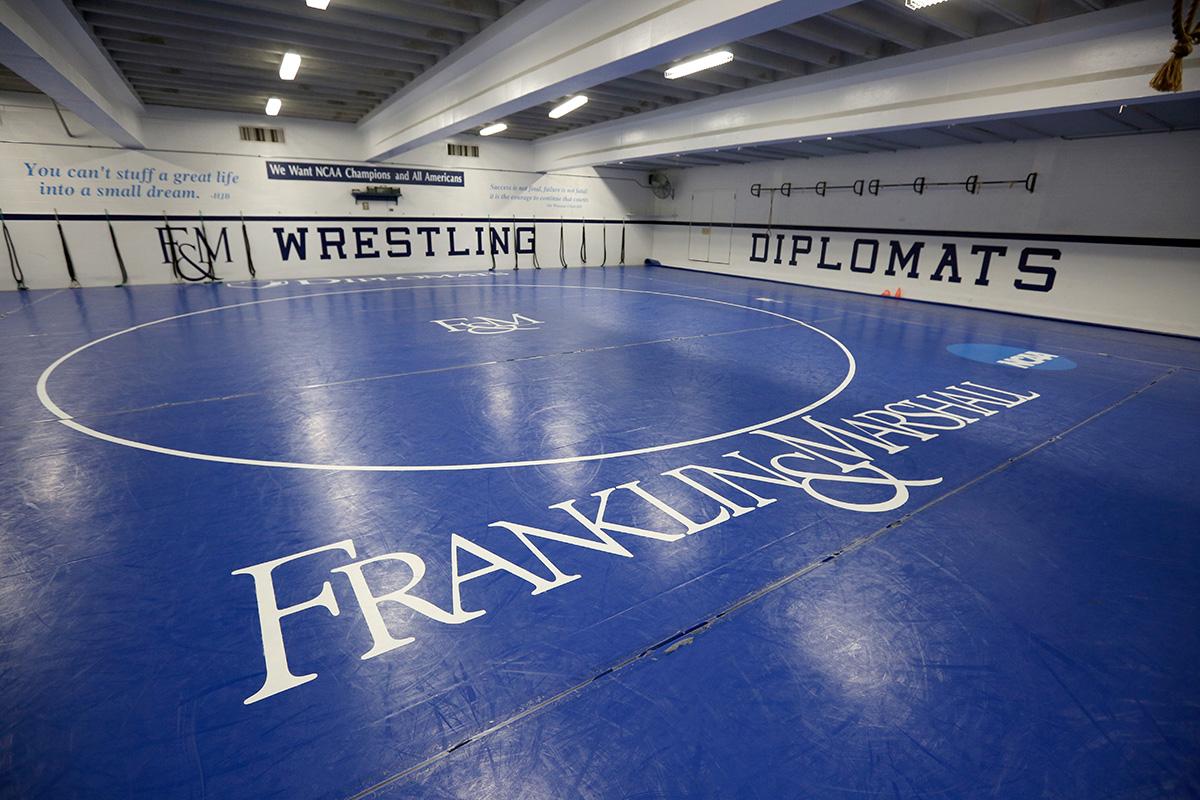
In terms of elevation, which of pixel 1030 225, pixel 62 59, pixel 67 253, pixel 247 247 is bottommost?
pixel 67 253

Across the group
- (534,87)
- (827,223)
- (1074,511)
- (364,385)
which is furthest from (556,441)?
(827,223)

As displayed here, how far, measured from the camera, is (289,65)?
27.9 feet

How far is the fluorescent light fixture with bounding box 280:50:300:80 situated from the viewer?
8195mm

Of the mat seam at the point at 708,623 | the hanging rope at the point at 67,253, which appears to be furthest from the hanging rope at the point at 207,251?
the mat seam at the point at 708,623

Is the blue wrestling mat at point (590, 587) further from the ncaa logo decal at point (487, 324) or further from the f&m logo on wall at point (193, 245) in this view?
the f&m logo on wall at point (193, 245)

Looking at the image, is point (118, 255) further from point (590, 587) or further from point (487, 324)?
point (590, 587)

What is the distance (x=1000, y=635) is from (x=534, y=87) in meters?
7.58

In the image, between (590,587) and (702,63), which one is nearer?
(590,587)

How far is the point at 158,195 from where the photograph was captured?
1256cm

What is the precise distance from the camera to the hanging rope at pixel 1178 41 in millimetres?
3393

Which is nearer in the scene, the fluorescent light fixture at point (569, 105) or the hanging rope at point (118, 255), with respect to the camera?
the fluorescent light fixture at point (569, 105)

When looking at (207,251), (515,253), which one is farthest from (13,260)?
(515,253)

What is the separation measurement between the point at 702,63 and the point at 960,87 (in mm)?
3603

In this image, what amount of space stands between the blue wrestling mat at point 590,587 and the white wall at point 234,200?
8736 mm
